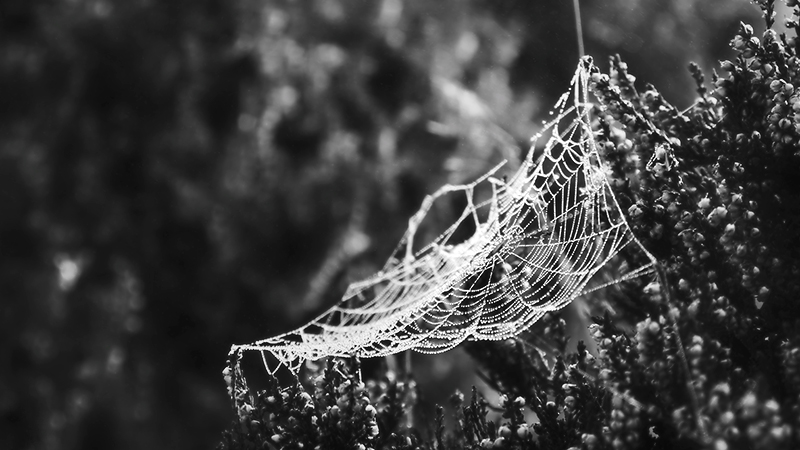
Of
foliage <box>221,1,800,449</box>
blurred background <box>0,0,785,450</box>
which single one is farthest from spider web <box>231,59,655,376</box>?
blurred background <box>0,0,785,450</box>

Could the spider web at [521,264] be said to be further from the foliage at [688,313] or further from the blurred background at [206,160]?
the blurred background at [206,160]

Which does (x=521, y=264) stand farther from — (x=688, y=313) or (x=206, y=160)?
(x=206, y=160)

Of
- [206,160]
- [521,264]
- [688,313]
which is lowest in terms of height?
[688,313]

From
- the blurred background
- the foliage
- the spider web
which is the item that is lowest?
the foliage

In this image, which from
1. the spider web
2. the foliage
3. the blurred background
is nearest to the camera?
the foliage

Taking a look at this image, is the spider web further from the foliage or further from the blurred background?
the blurred background

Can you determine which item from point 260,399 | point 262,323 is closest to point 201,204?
point 262,323

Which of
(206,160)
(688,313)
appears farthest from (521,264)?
(206,160)
